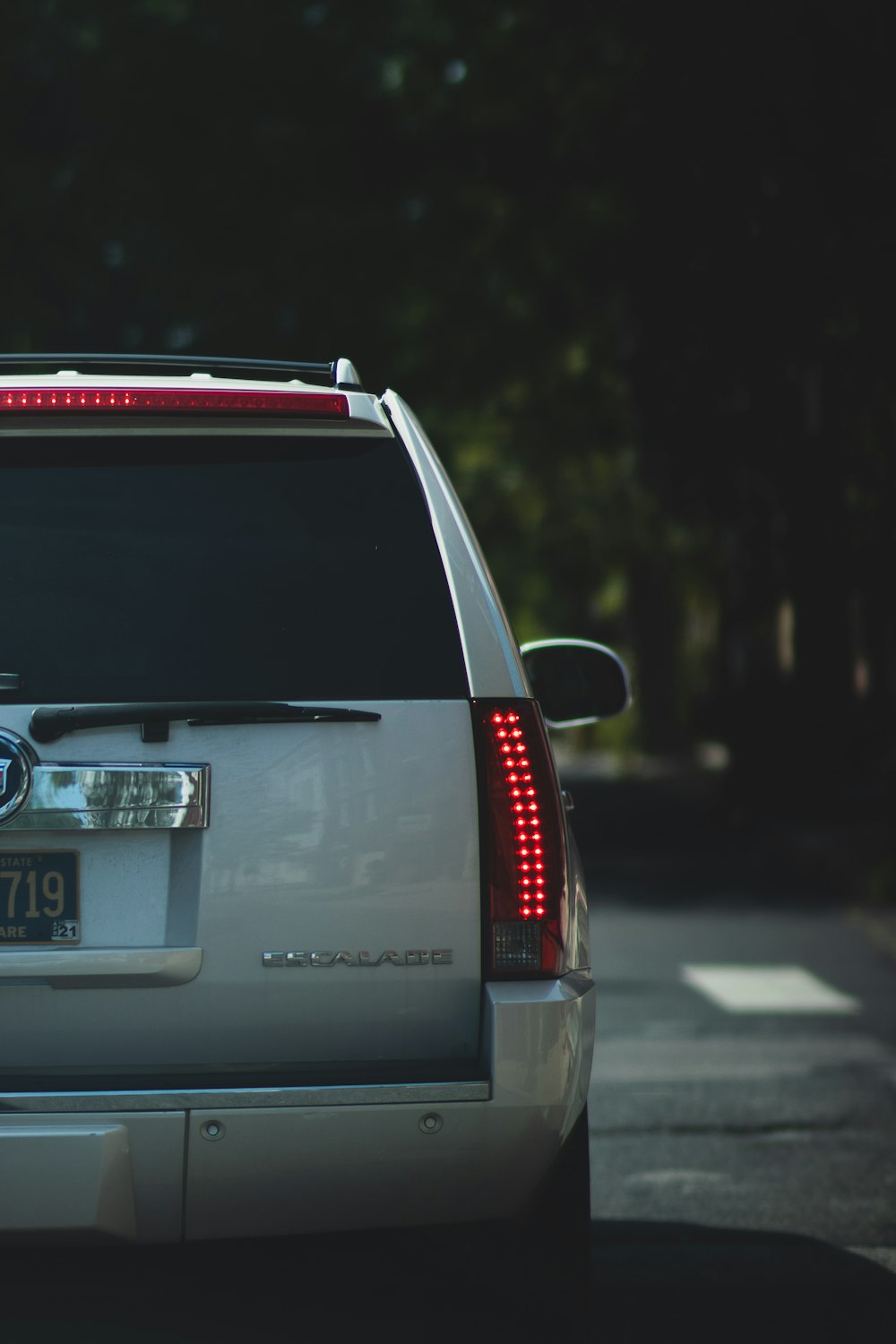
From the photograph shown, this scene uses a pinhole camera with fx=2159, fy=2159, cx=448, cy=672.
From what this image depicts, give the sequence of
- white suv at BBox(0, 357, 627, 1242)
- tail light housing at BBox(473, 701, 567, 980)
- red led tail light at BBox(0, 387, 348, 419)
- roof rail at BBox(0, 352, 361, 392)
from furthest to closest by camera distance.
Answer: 1. roof rail at BBox(0, 352, 361, 392)
2. red led tail light at BBox(0, 387, 348, 419)
3. tail light housing at BBox(473, 701, 567, 980)
4. white suv at BBox(0, 357, 627, 1242)

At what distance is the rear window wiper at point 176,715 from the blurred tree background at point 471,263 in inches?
506

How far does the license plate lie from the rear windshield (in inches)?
11.0

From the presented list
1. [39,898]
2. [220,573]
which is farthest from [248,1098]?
[220,573]

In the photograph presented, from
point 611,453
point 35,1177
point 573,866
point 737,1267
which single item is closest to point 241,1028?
point 35,1177

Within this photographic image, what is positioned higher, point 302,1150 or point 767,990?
point 302,1150

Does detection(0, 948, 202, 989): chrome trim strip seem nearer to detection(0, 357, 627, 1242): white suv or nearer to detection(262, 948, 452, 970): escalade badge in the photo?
detection(0, 357, 627, 1242): white suv

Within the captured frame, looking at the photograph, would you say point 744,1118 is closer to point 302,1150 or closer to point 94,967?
point 302,1150

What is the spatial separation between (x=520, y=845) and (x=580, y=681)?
1329 millimetres

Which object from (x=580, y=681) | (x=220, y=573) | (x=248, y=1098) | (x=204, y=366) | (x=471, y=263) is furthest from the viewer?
(x=471, y=263)

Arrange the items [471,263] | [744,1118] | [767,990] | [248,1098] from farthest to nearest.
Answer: [471,263]
[767,990]
[744,1118]
[248,1098]

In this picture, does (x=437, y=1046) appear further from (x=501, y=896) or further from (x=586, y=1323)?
(x=586, y=1323)

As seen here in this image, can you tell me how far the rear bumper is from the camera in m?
3.52

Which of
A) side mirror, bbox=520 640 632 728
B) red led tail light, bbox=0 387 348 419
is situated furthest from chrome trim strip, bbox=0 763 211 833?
side mirror, bbox=520 640 632 728

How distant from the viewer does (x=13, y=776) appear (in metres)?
3.68
